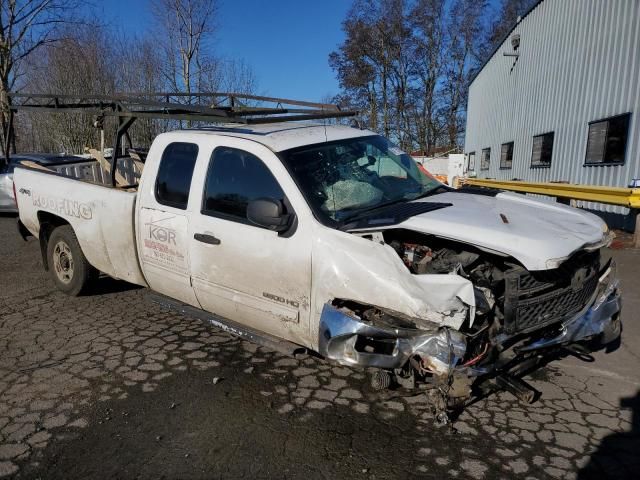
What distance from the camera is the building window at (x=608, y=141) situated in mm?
9438

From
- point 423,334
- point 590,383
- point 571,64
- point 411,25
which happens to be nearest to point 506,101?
point 571,64

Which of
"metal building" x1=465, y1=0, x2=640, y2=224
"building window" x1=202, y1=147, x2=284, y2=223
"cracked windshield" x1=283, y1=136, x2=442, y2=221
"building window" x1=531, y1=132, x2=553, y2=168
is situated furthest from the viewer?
"building window" x1=531, y1=132, x2=553, y2=168

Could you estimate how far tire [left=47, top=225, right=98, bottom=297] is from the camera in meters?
5.40

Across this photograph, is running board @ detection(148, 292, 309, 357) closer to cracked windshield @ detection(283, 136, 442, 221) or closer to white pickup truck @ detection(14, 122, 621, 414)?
white pickup truck @ detection(14, 122, 621, 414)

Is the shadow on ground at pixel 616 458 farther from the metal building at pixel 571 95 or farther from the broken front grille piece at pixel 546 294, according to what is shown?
the metal building at pixel 571 95

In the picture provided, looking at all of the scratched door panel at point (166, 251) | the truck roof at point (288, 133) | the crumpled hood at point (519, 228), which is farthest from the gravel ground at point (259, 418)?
the truck roof at point (288, 133)

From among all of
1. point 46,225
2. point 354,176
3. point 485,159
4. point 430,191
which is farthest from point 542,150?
point 46,225

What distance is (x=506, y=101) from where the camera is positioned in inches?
684

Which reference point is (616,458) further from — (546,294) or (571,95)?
(571,95)

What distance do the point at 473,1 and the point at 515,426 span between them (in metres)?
40.8

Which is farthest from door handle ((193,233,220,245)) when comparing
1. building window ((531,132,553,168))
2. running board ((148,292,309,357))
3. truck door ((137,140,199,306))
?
building window ((531,132,553,168))

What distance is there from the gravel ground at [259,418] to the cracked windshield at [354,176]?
1.41 m

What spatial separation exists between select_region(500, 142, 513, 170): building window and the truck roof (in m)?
14.1

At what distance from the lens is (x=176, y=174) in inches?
167
